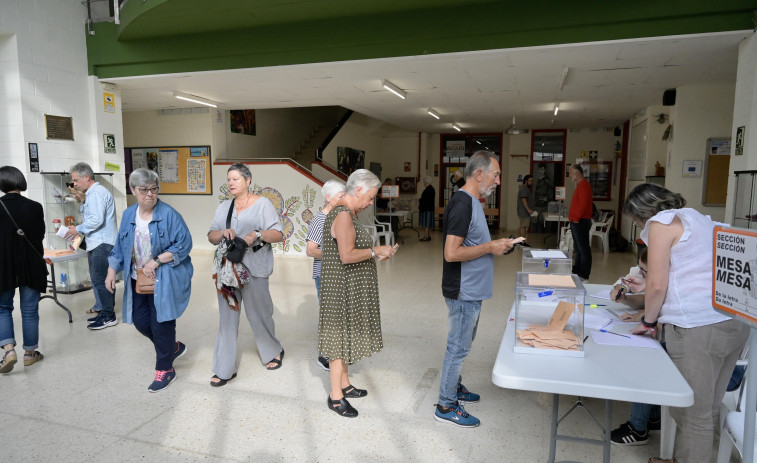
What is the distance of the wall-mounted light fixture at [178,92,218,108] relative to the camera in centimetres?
776

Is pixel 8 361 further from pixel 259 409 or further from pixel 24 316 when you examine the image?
pixel 259 409

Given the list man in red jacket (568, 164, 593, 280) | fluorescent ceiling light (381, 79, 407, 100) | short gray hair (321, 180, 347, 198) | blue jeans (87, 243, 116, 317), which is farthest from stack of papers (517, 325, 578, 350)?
fluorescent ceiling light (381, 79, 407, 100)

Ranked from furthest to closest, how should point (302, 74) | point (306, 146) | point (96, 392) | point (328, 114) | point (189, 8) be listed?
point (328, 114)
point (306, 146)
point (302, 74)
point (189, 8)
point (96, 392)

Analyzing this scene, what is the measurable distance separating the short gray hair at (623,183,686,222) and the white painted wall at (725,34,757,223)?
3031 mm

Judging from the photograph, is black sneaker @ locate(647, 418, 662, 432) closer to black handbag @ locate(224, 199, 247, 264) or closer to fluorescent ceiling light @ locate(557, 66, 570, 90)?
black handbag @ locate(224, 199, 247, 264)

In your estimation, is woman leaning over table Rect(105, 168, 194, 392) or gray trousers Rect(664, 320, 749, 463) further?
woman leaning over table Rect(105, 168, 194, 392)

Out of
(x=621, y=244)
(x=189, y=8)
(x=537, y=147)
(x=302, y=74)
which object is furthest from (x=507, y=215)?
(x=189, y=8)

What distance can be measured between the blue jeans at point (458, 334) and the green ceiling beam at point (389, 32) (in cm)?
342

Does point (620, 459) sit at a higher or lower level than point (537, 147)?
lower

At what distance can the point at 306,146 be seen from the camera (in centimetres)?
1322

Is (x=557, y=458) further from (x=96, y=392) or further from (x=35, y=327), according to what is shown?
(x=35, y=327)

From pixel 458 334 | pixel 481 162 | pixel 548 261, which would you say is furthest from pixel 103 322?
pixel 548 261

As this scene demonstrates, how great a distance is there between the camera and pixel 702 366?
2.11m

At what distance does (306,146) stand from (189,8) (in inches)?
315
